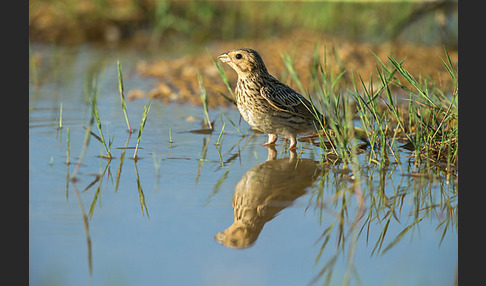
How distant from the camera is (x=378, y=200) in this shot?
4.45 meters

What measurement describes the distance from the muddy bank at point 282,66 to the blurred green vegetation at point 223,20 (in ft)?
5.41

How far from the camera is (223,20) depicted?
15.2m

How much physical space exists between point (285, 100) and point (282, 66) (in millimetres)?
3960

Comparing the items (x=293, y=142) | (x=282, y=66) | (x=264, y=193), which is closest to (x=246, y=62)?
A: (x=293, y=142)

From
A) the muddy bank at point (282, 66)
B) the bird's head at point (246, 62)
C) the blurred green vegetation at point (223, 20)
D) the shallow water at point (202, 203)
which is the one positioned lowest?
the shallow water at point (202, 203)

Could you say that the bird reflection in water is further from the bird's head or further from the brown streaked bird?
the bird's head

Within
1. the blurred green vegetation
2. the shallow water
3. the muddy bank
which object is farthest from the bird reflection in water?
the blurred green vegetation

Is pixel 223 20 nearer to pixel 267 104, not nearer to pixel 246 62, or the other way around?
pixel 246 62

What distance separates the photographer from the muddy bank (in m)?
8.80

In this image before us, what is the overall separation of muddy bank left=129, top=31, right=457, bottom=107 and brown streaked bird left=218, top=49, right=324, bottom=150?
6.06 ft

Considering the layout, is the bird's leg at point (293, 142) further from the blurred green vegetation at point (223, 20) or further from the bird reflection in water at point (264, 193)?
the blurred green vegetation at point (223, 20)

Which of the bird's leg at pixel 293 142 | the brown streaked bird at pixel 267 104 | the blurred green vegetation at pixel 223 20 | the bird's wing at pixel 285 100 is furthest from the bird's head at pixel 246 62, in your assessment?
the blurred green vegetation at pixel 223 20

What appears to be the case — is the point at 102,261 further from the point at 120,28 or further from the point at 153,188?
the point at 120,28

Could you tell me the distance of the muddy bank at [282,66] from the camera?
8797 mm
